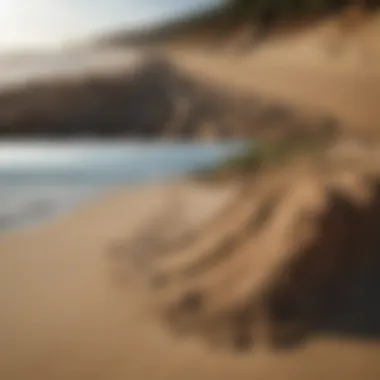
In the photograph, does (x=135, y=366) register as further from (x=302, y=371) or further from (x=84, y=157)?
(x=84, y=157)

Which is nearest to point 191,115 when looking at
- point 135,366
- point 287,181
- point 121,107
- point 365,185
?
point 121,107

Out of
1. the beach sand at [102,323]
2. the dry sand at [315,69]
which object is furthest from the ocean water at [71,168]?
the dry sand at [315,69]

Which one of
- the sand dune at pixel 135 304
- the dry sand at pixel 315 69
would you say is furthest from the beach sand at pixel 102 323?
the dry sand at pixel 315 69

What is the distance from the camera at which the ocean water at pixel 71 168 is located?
180cm

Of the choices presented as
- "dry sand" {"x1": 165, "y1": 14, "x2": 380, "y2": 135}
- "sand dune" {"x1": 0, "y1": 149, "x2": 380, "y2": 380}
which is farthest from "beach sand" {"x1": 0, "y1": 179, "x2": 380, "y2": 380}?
"dry sand" {"x1": 165, "y1": 14, "x2": 380, "y2": 135}

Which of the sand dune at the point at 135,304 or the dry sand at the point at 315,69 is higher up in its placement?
the dry sand at the point at 315,69

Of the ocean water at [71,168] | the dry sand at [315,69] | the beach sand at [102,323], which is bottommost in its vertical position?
the beach sand at [102,323]

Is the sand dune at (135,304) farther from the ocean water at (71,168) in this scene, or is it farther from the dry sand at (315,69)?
the dry sand at (315,69)

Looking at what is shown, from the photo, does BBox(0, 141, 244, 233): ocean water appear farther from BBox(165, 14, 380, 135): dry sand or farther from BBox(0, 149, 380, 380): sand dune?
BBox(165, 14, 380, 135): dry sand

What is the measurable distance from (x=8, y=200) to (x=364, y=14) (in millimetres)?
994

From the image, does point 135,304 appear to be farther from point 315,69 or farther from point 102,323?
point 315,69

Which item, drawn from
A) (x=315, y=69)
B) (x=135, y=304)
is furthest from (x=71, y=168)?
(x=315, y=69)

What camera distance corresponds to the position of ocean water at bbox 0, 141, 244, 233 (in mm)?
1799

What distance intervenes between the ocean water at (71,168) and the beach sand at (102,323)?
3 centimetres
